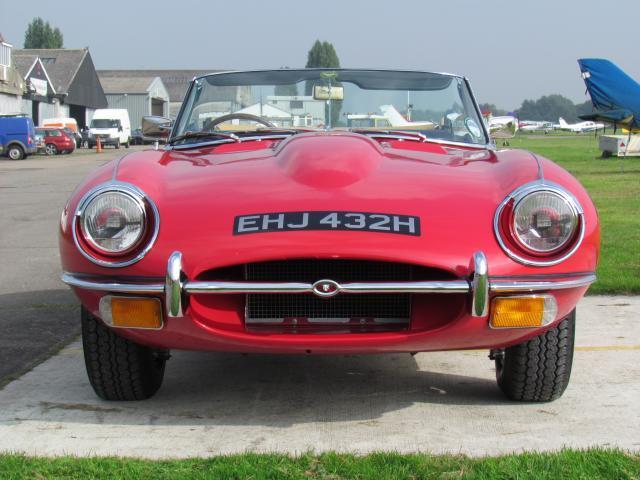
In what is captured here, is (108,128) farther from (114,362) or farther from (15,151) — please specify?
(114,362)

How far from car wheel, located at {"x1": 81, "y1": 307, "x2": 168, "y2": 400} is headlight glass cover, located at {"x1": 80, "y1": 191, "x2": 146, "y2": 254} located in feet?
1.23

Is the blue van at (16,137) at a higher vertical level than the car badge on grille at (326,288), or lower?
lower

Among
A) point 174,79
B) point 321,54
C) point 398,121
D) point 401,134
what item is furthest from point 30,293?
point 321,54

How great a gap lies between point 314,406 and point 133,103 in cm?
8373

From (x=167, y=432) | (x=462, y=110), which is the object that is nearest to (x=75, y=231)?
(x=167, y=432)

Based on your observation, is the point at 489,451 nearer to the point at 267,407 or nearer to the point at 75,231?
the point at 267,407

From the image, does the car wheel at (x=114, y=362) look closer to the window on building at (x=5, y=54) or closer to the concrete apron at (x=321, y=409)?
the concrete apron at (x=321, y=409)

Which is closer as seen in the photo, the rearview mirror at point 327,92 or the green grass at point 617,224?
the rearview mirror at point 327,92

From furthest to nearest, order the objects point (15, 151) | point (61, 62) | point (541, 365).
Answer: point (61, 62), point (15, 151), point (541, 365)

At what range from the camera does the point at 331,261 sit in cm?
331

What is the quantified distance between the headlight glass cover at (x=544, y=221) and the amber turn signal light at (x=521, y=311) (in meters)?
0.17

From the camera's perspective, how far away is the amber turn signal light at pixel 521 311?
327 centimetres

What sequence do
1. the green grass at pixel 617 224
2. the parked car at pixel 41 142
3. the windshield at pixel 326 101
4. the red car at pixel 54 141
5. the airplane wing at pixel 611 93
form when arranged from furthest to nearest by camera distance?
the red car at pixel 54 141, the parked car at pixel 41 142, the airplane wing at pixel 611 93, the green grass at pixel 617 224, the windshield at pixel 326 101

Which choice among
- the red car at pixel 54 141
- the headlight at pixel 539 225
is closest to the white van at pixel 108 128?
the red car at pixel 54 141
